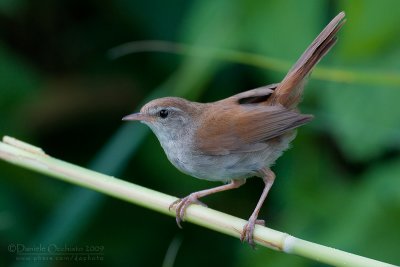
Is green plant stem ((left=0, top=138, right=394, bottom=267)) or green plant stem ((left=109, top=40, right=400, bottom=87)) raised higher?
green plant stem ((left=109, top=40, right=400, bottom=87))

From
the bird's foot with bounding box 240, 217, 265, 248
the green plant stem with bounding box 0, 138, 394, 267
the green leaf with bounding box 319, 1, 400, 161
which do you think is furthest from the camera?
the green leaf with bounding box 319, 1, 400, 161

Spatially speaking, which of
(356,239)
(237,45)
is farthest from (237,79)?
(356,239)

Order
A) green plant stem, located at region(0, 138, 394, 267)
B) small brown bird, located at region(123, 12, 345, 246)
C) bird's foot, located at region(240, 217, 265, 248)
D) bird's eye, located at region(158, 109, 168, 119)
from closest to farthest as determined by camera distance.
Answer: green plant stem, located at region(0, 138, 394, 267)
bird's foot, located at region(240, 217, 265, 248)
small brown bird, located at region(123, 12, 345, 246)
bird's eye, located at region(158, 109, 168, 119)

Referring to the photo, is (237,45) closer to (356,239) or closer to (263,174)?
(263,174)

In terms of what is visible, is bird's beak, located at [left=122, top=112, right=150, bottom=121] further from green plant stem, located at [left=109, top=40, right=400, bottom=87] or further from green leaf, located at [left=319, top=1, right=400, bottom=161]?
green leaf, located at [left=319, top=1, right=400, bottom=161]

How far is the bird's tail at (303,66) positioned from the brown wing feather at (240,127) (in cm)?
8

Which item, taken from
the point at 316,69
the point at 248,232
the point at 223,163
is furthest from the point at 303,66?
the point at 248,232

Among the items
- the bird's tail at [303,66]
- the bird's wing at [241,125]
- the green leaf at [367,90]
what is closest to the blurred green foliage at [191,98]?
the green leaf at [367,90]

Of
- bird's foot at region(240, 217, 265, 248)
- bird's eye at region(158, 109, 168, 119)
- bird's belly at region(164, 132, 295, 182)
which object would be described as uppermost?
bird's eye at region(158, 109, 168, 119)

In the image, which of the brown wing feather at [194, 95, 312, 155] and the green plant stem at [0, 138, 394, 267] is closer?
the green plant stem at [0, 138, 394, 267]

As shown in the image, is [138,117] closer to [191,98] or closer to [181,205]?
[181,205]

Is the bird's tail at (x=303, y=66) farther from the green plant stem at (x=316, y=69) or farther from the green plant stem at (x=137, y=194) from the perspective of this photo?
the green plant stem at (x=137, y=194)

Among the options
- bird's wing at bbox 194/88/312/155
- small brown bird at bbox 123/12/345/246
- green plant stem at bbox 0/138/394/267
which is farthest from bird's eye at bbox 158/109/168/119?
green plant stem at bbox 0/138/394/267

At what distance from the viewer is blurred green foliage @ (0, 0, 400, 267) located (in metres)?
3.96
